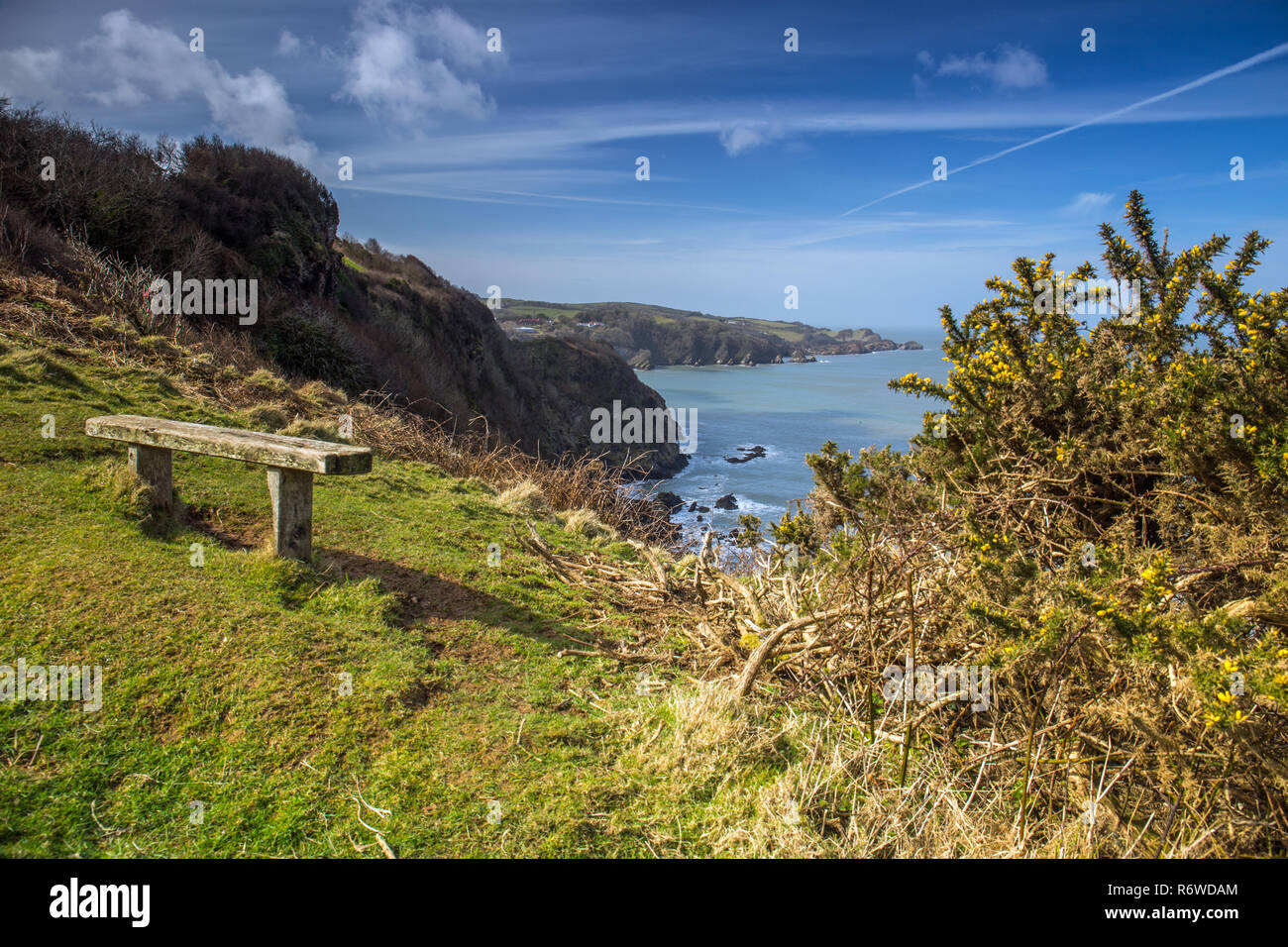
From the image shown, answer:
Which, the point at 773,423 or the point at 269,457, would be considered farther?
the point at 773,423

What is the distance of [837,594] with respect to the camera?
4082 mm

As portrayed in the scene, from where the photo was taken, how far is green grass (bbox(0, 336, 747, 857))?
2588mm

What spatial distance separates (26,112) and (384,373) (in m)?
8.57
